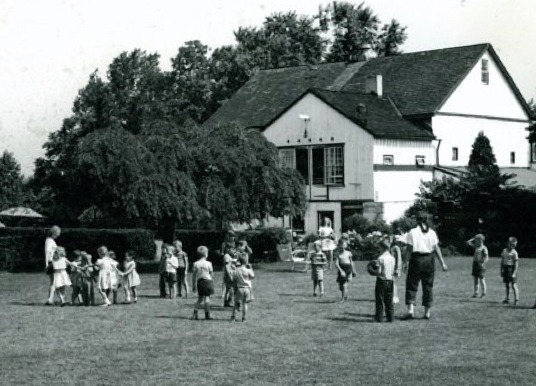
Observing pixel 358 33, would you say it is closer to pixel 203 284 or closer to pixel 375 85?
pixel 375 85

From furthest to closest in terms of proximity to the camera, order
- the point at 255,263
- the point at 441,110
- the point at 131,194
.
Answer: the point at 441,110 → the point at 255,263 → the point at 131,194

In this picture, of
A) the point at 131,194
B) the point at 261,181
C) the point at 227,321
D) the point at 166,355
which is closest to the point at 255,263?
the point at 261,181

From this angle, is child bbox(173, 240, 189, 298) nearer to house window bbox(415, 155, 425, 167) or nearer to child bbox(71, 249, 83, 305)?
child bbox(71, 249, 83, 305)

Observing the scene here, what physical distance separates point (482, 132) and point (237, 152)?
2112cm

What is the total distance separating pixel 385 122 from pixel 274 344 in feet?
105

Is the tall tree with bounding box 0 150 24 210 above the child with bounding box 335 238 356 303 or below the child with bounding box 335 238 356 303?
above

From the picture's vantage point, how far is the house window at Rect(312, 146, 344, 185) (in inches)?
1778

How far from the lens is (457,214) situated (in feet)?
135

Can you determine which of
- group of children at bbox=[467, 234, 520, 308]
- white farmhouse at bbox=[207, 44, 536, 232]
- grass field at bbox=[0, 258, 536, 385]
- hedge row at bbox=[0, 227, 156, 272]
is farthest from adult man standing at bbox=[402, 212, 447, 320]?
white farmhouse at bbox=[207, 44, 536, 232]

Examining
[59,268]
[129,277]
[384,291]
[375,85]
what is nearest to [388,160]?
[375,85]

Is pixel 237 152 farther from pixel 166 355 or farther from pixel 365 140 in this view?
pixel 166 355

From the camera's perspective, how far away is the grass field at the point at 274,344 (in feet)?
39.1

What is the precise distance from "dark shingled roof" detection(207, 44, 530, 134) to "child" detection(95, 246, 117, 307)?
2532 cm

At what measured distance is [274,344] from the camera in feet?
48.6
